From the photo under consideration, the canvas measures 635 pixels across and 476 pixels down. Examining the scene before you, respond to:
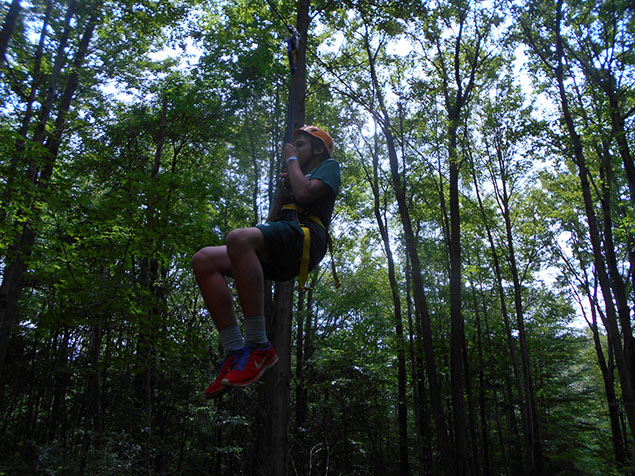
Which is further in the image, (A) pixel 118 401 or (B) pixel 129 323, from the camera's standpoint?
(A) pixel 118 401

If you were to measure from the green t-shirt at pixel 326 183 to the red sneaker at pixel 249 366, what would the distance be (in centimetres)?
75

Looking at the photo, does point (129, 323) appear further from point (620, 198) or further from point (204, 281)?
point (620, 198)

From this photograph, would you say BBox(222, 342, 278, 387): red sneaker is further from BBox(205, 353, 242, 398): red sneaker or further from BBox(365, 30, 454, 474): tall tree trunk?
BBox(365, 30, 454, 474): tall tree trunk

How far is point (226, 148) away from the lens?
14539 mm

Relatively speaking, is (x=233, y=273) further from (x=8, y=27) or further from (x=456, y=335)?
(x=456, y=335)

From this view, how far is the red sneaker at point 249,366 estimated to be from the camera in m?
1.95


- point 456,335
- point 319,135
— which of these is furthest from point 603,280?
point 319,135

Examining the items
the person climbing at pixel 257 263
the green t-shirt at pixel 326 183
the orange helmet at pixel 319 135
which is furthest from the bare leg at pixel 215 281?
the orange helmet at pixel 319 135

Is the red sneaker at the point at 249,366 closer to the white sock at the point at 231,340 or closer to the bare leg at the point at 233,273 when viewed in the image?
the white sock at the point at 231,340

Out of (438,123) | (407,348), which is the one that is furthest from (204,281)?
(438,123)

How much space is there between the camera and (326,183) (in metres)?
2.36

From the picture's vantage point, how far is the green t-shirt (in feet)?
7.83

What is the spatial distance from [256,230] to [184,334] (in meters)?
4.52

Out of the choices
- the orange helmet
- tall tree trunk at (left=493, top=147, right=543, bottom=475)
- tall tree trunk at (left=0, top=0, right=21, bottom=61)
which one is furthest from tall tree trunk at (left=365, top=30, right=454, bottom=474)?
tall tree trunk at (left=0, top=0, right=21, bottom=61)
